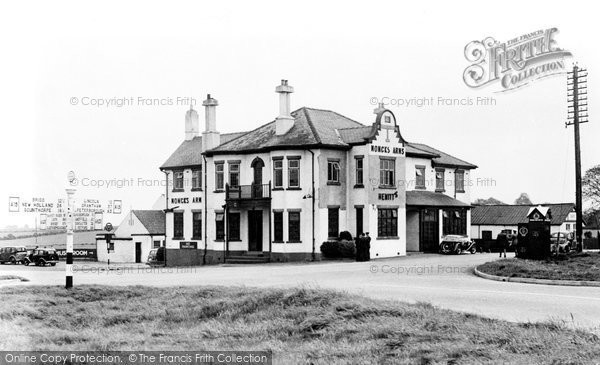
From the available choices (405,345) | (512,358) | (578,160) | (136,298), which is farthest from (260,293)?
(578,160)

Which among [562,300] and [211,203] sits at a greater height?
[211,203]

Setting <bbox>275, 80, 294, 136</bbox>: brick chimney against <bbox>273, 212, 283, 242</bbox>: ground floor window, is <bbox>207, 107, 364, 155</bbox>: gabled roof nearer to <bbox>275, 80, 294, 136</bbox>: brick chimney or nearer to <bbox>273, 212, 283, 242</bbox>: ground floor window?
<bbox>275, 80, 294, 136</bbox>: brick chimney

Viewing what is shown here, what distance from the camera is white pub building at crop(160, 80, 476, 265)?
1598 inches

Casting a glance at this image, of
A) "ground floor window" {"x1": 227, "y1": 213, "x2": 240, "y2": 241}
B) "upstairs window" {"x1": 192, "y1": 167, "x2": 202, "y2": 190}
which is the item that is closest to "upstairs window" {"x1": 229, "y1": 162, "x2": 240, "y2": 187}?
"ground floor window" {"x1": 227, "y1": 213, "x2": 240, "y2": 241}

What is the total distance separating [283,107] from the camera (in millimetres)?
42656

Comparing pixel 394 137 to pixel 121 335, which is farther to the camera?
pixel 394 137

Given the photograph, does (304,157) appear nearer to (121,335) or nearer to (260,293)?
(260,293)

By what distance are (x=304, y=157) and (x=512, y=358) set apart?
101 feet

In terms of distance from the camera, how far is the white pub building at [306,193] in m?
40.6

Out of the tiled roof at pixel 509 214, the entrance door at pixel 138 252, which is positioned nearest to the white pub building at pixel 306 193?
the tiled roof at pixel 509 214

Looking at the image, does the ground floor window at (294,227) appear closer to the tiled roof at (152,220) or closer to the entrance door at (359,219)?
the entrance door at (359,219)

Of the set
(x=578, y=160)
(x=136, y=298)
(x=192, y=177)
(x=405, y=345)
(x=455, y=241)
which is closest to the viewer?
(x=405, y=345)

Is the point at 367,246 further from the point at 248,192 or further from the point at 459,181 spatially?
the point at 459,181

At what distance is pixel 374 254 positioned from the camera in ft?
133
